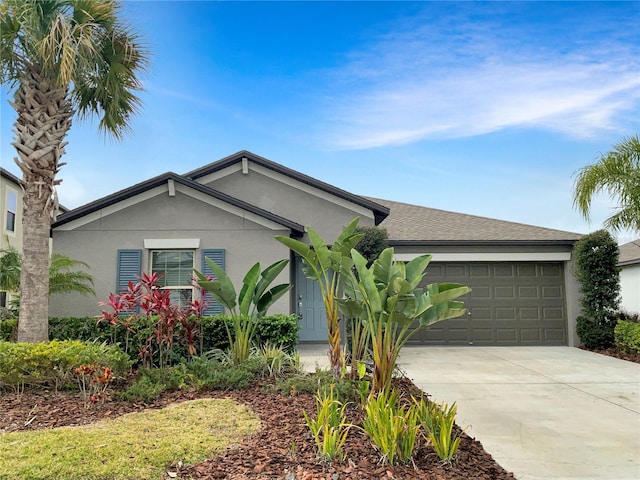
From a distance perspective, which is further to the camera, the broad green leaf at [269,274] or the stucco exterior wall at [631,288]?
the stucco exterior wall at [631,288]

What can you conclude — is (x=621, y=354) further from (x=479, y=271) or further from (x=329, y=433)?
(x=329, y=433)

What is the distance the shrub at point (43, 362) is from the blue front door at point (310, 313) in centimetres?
716

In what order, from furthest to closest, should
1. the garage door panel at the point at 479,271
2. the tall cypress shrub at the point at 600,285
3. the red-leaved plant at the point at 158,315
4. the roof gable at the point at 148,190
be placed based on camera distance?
the garage door panel at the point at 479,271
the tall cypress shrub at the point at 600,285
the roof gable at the point at 148,190
the red-leaved plant at the point at 158,315

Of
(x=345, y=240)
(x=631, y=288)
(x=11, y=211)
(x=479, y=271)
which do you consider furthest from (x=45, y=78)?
(x=631, y=288)

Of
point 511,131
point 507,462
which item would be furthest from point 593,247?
point 507,462

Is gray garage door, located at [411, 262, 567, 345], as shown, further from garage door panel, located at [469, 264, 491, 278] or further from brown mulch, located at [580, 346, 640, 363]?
brown mulch, located at [580, 346, 640, 363]

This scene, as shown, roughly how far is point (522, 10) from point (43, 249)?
10.5 m

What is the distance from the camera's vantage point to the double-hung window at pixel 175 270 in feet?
36.6

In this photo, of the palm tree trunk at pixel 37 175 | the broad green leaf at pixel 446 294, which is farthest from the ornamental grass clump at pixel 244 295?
the broad green leaf at pixel 446 294

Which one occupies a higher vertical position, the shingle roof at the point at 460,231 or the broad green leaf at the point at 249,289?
the shingle roof at the point at 460,231

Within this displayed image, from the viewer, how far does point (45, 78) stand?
8.18m

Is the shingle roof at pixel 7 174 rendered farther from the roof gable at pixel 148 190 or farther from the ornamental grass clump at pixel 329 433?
the ornamental grass clump at pixel 329 433

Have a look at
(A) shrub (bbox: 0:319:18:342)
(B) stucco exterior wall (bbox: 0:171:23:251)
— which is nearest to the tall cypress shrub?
(A) shrub (bbox: 0:319:18:342)

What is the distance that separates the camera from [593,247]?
A: 1270 cm
